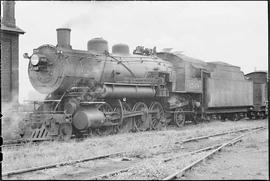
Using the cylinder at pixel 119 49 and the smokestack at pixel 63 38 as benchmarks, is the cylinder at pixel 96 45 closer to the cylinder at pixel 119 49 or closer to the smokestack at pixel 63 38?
the cylinder at pixel 119 49

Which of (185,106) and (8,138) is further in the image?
(185,106)

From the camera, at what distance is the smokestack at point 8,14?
17.2 metres

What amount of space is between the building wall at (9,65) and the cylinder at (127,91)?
6164 mm

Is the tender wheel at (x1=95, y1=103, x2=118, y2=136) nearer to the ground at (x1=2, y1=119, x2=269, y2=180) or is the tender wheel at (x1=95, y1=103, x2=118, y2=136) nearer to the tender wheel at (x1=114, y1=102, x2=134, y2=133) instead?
the tender wheel at (x1=114, y1=102, x2=134, y2=133)

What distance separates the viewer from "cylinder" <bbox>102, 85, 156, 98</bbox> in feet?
38.4

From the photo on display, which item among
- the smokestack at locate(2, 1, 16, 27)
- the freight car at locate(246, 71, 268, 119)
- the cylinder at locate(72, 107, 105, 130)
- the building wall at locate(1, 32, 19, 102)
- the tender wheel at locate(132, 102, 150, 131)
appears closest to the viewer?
the cylinder at locate(72, 107, 105, 130)

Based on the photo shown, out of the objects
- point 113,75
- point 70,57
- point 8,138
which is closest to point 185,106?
point 113,75

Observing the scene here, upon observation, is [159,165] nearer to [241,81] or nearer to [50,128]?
[50,128]

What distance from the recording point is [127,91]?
1242 cm

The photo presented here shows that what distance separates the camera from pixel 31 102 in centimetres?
1146

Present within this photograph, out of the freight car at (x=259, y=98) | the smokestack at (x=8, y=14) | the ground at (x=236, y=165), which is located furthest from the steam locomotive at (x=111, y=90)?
the smokestack at (x=8, y=14)

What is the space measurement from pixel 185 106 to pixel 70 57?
253 inches

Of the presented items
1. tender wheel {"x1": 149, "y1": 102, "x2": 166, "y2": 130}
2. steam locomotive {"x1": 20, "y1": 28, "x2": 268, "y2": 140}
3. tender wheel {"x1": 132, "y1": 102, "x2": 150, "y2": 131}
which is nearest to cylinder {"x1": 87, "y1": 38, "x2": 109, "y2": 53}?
steam locomotive {"x1": 20, "y1": 28, "x2": 268, "y2": 140}

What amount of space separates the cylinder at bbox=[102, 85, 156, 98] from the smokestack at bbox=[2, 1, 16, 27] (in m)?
7.66
